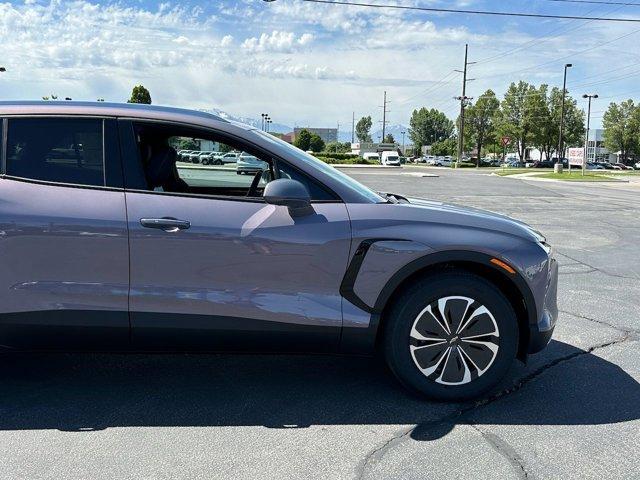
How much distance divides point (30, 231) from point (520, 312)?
286 cm

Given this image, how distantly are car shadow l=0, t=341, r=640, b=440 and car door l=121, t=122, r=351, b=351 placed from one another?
0.41 metres

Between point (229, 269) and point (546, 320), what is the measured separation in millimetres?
1920

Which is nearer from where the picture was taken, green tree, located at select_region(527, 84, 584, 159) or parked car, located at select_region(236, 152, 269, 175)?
parked car, located at select_region(236, 152, 269, 175)

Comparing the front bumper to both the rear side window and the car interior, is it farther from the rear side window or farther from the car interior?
the rear side window

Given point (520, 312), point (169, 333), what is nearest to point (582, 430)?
point (520, 312)

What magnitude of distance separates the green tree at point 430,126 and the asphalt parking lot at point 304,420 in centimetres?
12411

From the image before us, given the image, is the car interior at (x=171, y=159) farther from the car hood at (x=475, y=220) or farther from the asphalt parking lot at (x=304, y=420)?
the asphalt parking lot at (x=304, y=420)

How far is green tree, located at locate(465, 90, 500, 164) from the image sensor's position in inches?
3351

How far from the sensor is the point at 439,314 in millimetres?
3348

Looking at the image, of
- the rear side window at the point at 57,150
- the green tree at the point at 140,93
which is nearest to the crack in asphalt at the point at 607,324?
the rear side window at the point at 57,150

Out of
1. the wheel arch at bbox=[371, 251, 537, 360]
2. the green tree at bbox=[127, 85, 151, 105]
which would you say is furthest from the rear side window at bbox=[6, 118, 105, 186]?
the green tree at bbox=[127, 85, 151, 105]

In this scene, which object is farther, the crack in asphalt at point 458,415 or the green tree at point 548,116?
the green tree at point 548,116

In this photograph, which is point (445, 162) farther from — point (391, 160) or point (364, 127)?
point (364, 127)

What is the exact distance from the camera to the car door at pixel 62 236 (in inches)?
124
